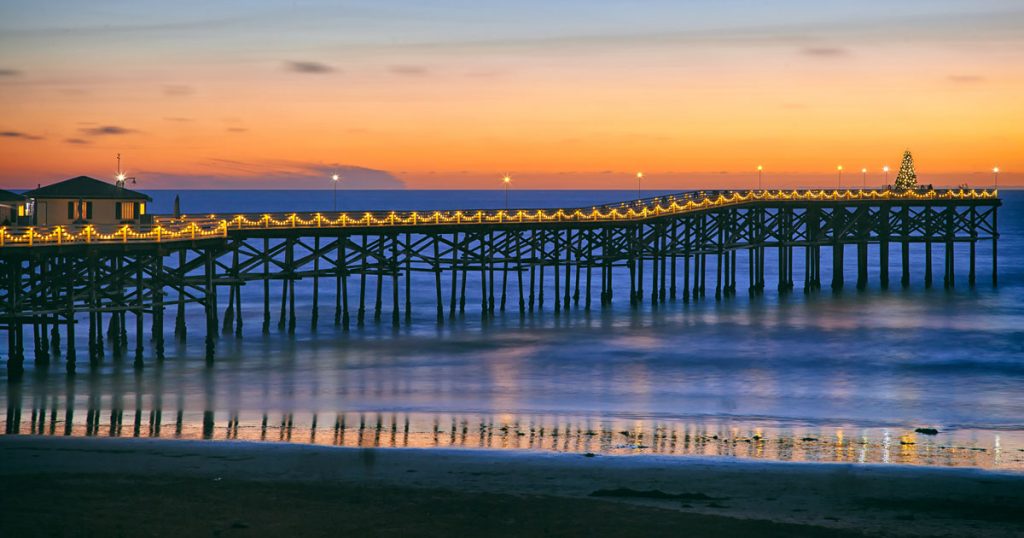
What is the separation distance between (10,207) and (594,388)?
2540cm

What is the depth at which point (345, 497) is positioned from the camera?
2364 cm

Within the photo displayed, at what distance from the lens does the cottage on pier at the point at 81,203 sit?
46.9 metres

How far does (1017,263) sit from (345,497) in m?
109

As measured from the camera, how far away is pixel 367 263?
72.4 meters

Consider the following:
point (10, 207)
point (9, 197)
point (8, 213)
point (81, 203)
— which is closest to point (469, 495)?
point (81, 203)

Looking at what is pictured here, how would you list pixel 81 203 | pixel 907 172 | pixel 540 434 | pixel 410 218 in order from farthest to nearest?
pixel 907 172
pixel 410 218
pixel 81 203
pixel 540 434

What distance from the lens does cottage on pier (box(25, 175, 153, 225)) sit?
1847 inches

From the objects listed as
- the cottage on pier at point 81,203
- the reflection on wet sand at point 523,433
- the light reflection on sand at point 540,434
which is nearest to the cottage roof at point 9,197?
the cottage on pier at point 81,203

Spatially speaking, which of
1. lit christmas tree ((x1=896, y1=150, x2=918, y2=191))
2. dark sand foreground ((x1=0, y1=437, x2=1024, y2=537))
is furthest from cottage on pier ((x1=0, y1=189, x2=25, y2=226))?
lit christmas tree ((x1=896, y1=150, x2=918, y2=191))

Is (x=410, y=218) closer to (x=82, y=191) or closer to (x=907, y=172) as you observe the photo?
(x=82, y=191)

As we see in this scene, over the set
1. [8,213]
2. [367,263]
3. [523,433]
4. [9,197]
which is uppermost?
[9,197]

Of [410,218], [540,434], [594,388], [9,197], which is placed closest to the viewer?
[540,434]

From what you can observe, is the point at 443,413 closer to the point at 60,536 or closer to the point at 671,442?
the point at 671,442

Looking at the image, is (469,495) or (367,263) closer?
(469,495)
